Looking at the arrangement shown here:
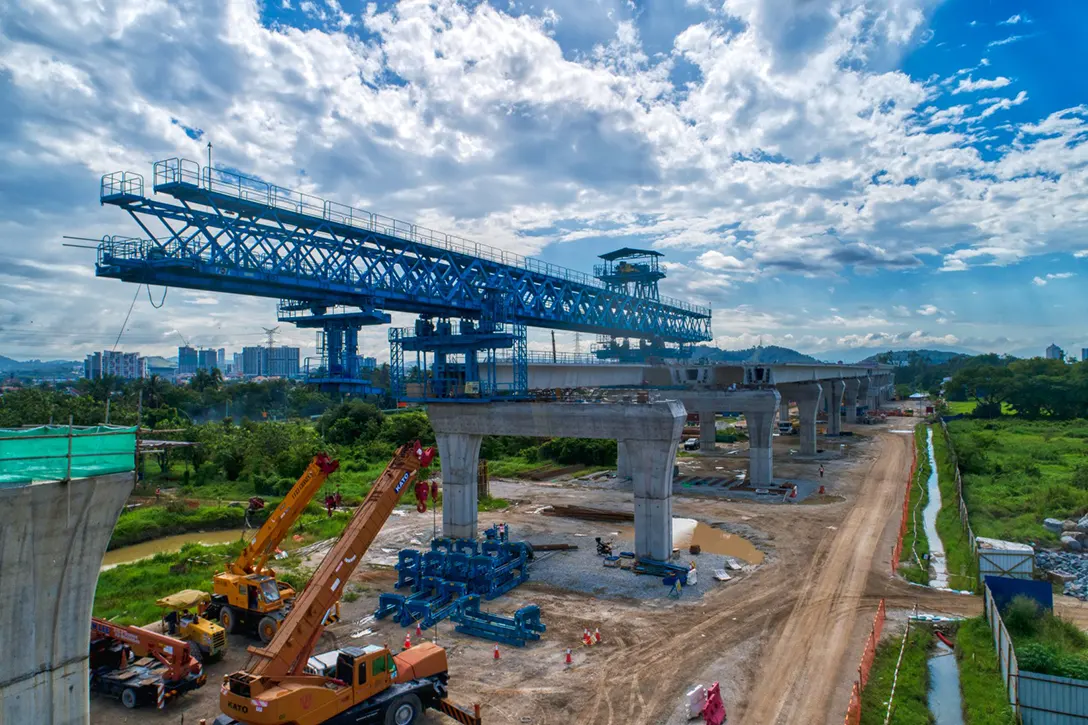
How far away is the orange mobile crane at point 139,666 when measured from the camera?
55.5 feet

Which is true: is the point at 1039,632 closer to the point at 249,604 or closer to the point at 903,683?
the point at 903,683

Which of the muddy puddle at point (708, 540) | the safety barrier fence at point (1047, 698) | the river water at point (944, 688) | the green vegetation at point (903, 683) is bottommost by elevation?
the muddy puddle at point (708, 540)

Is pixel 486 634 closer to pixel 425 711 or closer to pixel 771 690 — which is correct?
pixel 425 711

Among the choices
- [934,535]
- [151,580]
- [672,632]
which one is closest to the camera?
[672,632]

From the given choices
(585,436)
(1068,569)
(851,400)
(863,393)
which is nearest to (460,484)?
(585,436)

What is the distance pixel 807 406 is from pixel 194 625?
59.8 metres

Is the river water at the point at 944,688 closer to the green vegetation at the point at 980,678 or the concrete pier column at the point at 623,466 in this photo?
the green vegetation at the point at 980,678

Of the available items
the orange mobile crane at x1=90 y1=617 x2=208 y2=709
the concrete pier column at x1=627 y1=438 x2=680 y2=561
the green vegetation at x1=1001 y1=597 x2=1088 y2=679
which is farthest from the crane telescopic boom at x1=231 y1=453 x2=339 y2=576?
the green vegetation at x1=1001 y1=597 x2=1088 y2=679

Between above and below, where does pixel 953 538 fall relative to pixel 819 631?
above

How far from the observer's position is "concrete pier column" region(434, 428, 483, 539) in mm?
34219

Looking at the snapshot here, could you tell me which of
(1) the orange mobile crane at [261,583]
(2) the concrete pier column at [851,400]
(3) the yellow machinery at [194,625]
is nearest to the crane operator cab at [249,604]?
(1) the orange mobile crane at [261,583]

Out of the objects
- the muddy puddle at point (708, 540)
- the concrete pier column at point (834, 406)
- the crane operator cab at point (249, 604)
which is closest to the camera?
the crane operator cab at point (249, 604)

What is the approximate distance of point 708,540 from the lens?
3481 centimetres

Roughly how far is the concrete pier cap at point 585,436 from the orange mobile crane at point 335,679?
14.2 meters
